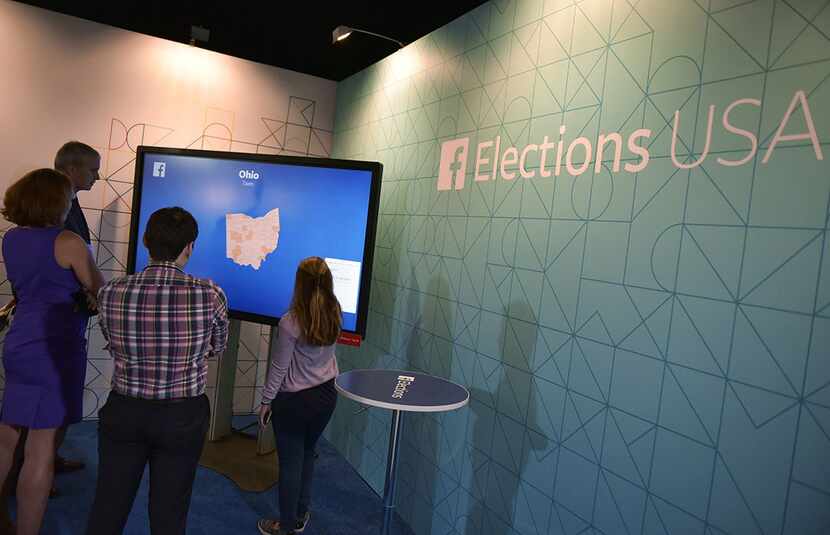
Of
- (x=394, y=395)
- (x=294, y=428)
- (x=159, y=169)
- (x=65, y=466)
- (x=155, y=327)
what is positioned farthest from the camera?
(x=159, y=169)

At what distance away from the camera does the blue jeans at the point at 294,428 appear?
2375 millimetres

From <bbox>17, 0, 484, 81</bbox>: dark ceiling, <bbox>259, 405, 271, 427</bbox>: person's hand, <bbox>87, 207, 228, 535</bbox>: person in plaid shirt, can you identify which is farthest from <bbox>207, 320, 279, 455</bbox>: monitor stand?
<bbox>17, 0, 484, 81</bbox>: dark ceiling

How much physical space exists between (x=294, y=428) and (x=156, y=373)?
81 cm

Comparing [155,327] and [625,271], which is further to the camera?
[625,271]

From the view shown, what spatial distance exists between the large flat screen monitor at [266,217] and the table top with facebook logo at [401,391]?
0.64 m

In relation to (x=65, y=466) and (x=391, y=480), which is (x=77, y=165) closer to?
(x=65, y=466)

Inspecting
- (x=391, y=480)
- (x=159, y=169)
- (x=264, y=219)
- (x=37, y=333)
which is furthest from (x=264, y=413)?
(x=159, y=169)

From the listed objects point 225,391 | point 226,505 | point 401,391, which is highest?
point 401,391

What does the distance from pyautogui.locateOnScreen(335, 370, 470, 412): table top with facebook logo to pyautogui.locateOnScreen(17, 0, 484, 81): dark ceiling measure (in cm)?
210

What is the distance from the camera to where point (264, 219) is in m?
3.21

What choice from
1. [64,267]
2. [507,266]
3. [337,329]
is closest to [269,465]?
[337,329]

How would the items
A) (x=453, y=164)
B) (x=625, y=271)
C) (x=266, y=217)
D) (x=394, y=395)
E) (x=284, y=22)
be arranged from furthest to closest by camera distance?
(x=284, y=22) < (x=266, y=217) < (x=453, y=164) < (x=394, y=395) < (x=625, y=271)

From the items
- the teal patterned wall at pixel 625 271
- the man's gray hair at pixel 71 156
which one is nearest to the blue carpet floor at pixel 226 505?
the teal patterned wall at pixel 625 271

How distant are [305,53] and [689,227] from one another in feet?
10.6
